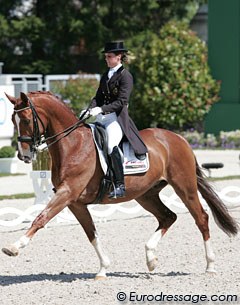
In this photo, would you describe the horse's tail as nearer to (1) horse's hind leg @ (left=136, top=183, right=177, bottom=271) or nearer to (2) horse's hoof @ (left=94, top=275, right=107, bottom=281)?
(1) horse's hind leg @ (left=136, top=183, right=177, bottom=271)

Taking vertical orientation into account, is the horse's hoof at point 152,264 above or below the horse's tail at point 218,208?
below

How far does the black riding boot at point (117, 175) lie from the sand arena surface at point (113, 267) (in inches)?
33.4

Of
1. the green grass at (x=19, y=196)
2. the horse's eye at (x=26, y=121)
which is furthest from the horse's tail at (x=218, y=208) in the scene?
the green grass at (x=19, y=196)

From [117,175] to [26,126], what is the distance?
1.05m

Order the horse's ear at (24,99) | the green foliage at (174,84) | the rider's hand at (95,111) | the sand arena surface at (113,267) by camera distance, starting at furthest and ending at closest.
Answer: the green foliage at (174,84) → the rider's hand at (95,111) → the horse's ear at (24,99) → the sand arena surface at (113,267)

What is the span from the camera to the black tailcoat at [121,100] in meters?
9.01

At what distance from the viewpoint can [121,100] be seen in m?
9.00

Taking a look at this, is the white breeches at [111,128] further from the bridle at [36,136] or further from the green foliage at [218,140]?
the green foliage at [218,140]

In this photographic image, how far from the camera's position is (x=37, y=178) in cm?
1362

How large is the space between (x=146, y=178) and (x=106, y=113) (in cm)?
81

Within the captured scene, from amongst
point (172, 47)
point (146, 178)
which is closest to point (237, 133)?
point (172, 47)

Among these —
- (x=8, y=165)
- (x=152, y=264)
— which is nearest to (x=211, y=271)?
(x=152, y=264)

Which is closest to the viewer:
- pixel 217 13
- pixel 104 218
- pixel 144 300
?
pixel 144 300

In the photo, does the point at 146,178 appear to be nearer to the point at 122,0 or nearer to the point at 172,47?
the point at 172,47
